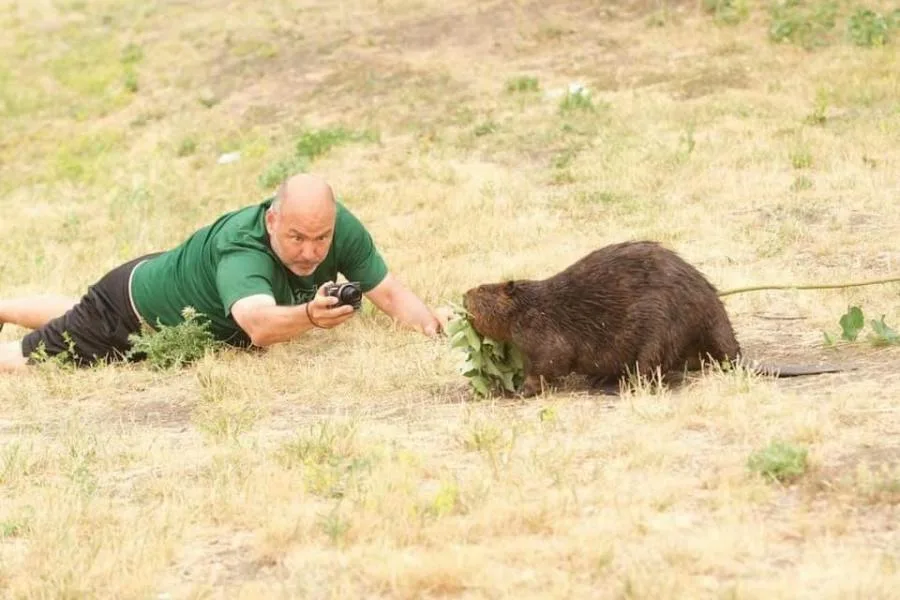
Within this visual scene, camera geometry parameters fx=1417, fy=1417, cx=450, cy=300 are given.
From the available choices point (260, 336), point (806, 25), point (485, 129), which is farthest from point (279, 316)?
point (806, 25)

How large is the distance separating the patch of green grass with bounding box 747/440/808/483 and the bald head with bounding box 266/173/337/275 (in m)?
3.35

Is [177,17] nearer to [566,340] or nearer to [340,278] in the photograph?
[340,278]

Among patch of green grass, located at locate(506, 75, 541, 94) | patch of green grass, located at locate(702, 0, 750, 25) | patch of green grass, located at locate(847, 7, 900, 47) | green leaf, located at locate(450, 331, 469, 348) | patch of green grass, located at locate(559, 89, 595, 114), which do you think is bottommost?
patch of green grass, located at locate(559, 89, 595, 114)

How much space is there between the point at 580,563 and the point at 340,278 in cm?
539

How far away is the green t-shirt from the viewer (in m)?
8.20

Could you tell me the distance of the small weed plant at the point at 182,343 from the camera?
28.1 ft

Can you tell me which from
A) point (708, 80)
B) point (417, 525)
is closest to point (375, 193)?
point (708, 80)

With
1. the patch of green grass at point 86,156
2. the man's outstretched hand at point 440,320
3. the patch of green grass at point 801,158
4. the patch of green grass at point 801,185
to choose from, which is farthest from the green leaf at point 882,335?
the patch of green grass at point 86,156

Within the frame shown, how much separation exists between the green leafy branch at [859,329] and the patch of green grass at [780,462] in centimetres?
211

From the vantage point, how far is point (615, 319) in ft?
22.4

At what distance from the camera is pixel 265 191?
14328mm

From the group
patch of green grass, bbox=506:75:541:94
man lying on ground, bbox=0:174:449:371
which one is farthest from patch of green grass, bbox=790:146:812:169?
man lying on ground, bbox=0:174:449:371

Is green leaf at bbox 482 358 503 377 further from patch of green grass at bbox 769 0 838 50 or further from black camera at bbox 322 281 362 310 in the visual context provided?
patch of green grass at bbox 769 0 838 50

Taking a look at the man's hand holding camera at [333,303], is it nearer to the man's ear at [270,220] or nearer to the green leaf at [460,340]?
the green leaf at [460,340]
